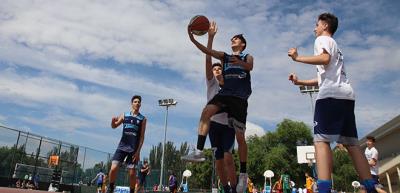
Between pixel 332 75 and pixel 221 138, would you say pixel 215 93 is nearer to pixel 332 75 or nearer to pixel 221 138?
pixel 221 138

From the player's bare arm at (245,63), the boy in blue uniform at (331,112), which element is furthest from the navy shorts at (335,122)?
the player's bare arm at (245,63)

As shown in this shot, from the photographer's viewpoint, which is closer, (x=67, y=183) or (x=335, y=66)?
(x=335, y=66)

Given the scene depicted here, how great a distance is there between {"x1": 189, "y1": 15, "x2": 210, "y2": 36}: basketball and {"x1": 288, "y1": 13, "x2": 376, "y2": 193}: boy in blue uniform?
7.27 feet

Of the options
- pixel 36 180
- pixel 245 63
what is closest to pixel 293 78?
pixel 245 63

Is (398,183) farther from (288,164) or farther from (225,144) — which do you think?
(225,144)

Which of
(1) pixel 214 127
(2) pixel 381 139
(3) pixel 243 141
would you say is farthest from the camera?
(2) pixel 381 139

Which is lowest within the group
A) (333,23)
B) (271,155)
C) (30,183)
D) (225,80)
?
(30,183)

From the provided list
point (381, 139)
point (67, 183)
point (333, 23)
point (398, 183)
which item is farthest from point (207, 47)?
point (381, 139)

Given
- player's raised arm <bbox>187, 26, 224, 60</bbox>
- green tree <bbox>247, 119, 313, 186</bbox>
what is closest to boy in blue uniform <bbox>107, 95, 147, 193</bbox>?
player's raised arm <bbox>187, 26, 224, 60</bbox>

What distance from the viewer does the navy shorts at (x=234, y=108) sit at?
18.5ft

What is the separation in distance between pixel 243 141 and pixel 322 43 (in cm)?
207

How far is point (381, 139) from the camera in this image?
52312 millimetres

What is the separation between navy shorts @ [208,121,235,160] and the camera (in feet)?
19.7

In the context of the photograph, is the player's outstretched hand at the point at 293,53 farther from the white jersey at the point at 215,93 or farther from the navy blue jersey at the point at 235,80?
the white jersey at the point at 215,93
